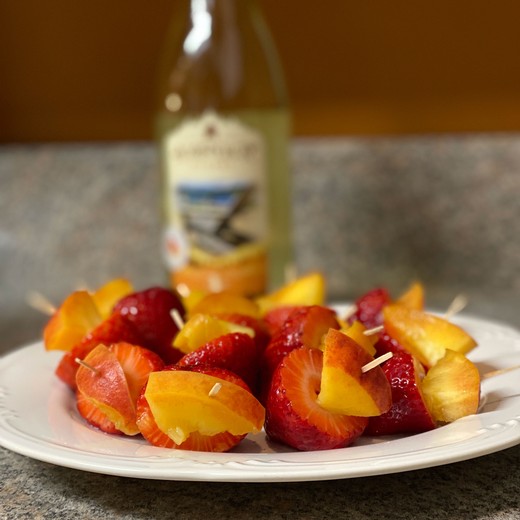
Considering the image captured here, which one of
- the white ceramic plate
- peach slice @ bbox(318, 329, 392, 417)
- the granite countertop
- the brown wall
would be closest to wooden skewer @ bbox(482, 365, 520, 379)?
the white ceramic plate

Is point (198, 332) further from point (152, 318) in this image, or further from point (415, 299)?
point (415, 299)

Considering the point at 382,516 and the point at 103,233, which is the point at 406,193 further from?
the point at 382,516

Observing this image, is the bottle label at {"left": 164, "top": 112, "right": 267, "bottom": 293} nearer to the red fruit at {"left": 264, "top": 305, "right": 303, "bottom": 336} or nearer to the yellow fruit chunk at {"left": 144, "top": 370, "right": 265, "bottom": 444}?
the red fruit at {"left": 264, "top": 305, "right": 303, "bottom": 336}

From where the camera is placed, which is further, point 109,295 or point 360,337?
point 109,295

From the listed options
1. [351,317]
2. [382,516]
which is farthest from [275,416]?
[351,317]

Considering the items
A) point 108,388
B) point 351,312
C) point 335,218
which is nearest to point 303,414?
point 108,388
